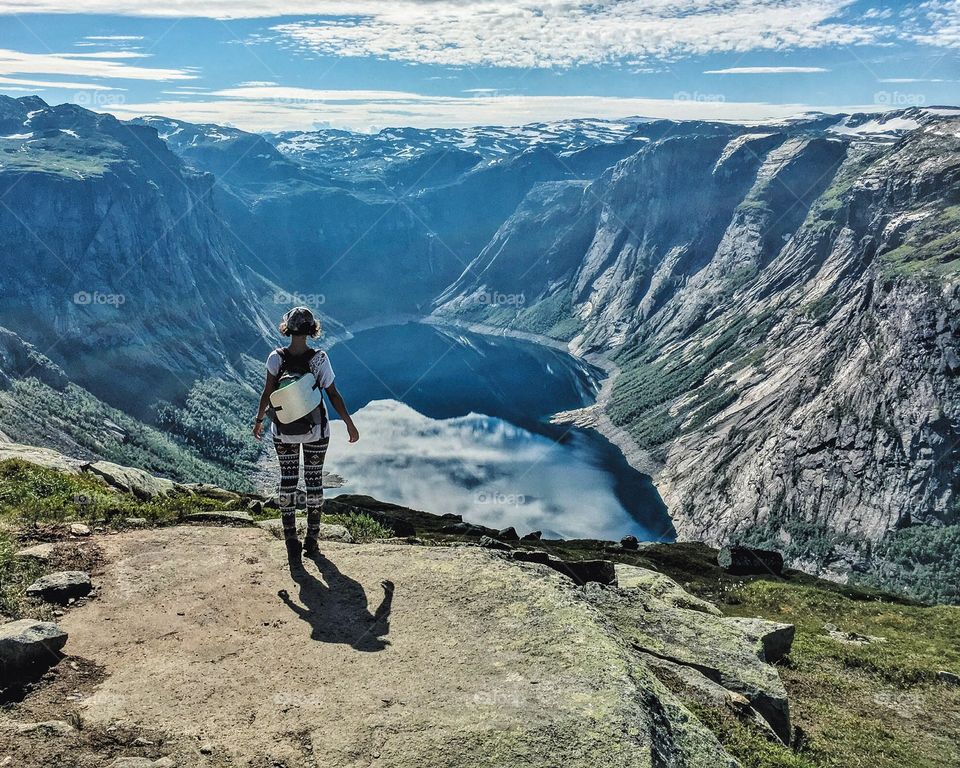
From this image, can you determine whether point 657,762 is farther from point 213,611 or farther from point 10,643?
point 10,643

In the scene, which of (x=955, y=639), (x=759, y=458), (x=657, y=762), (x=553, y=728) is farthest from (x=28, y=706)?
(x=759, y=458)

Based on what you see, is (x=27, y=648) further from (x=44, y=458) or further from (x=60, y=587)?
(x=44, y=458)

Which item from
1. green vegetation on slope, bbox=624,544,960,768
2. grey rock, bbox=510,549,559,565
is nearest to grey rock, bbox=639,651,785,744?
green vegetation on slope, bbox=624,544,960,768

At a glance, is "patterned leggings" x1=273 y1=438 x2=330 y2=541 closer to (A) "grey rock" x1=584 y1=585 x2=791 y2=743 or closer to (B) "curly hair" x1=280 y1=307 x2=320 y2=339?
(B) "curly hair" x1=280 y1=307 x2=320 y2=339

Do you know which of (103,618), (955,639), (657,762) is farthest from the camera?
(955,639)

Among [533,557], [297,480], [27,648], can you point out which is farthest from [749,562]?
[27,648]
